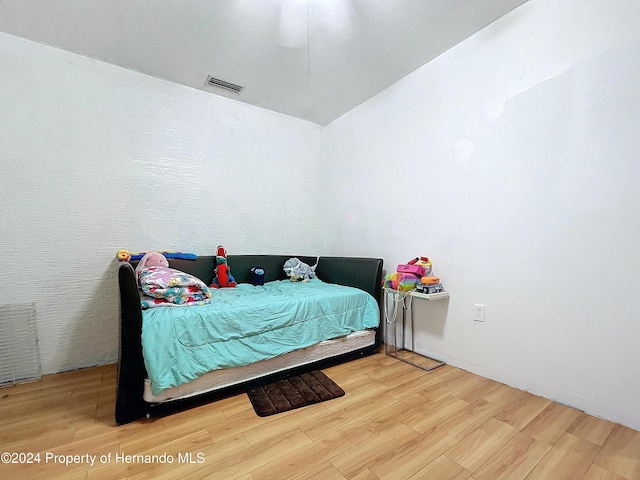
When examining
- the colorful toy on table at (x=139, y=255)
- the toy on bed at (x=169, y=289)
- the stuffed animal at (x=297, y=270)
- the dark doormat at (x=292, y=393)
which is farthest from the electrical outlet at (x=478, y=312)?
the colorful toy on table at (x=139, y=255)

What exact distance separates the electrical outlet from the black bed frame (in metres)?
0.74

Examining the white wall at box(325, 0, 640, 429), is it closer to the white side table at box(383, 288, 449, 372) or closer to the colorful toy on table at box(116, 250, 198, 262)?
the white side table at box(383, 288, 449, 372)

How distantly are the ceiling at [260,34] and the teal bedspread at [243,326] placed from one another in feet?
6.12

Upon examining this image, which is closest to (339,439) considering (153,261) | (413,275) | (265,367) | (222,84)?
(265,367)

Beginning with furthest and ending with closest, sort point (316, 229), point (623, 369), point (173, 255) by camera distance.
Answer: point (316, 229), point (173, 255), point (623, 369)

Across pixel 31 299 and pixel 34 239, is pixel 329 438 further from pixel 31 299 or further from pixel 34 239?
pixel 34 239

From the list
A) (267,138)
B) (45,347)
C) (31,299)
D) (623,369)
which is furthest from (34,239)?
(623,369)

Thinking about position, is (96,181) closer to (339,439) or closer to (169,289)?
(169,289)

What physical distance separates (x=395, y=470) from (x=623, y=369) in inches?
49.2

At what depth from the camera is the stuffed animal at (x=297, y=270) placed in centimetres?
282

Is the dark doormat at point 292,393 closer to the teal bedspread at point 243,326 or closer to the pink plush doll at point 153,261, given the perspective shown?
the teal bedspread at point 243,326

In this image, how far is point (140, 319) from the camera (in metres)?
1.40

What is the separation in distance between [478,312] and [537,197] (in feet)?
2.72

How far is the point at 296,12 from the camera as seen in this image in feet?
5.91
